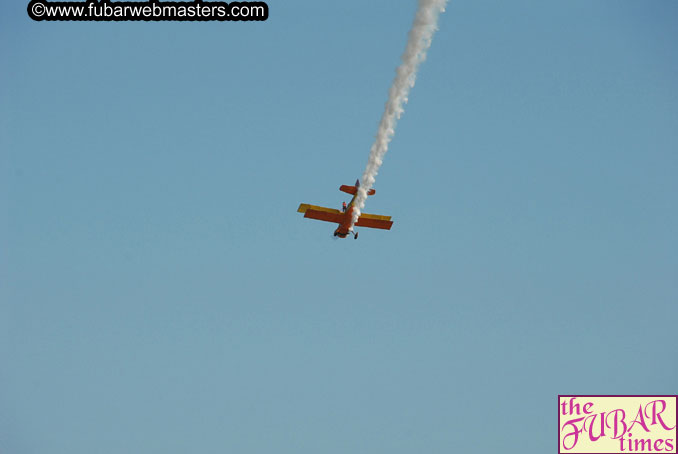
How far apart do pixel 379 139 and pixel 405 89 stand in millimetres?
3265

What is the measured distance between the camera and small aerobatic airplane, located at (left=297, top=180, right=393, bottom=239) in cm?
6334

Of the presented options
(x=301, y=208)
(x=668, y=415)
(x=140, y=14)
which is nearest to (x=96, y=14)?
(x=140, y=14)

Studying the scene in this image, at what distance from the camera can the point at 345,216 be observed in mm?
63562

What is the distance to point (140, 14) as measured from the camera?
60.3 metres

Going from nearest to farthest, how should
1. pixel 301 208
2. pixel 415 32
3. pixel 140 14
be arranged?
pixel 415 32 → pixel 140 14 → pixel 301 208

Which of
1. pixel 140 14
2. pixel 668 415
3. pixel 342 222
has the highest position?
pixel 140 14

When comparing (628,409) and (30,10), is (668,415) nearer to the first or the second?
(628,409)

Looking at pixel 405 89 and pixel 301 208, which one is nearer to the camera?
pixel 405 89

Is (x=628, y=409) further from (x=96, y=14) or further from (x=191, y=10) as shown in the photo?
(x=96, y=14)

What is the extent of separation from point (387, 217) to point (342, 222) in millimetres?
4471

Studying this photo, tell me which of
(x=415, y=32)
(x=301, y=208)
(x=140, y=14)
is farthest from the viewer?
(x=301, y=208)

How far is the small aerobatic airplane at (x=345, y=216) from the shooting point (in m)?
63.3

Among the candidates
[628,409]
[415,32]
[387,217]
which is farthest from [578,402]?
[415,32]

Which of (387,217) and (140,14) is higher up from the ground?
(140,14)
